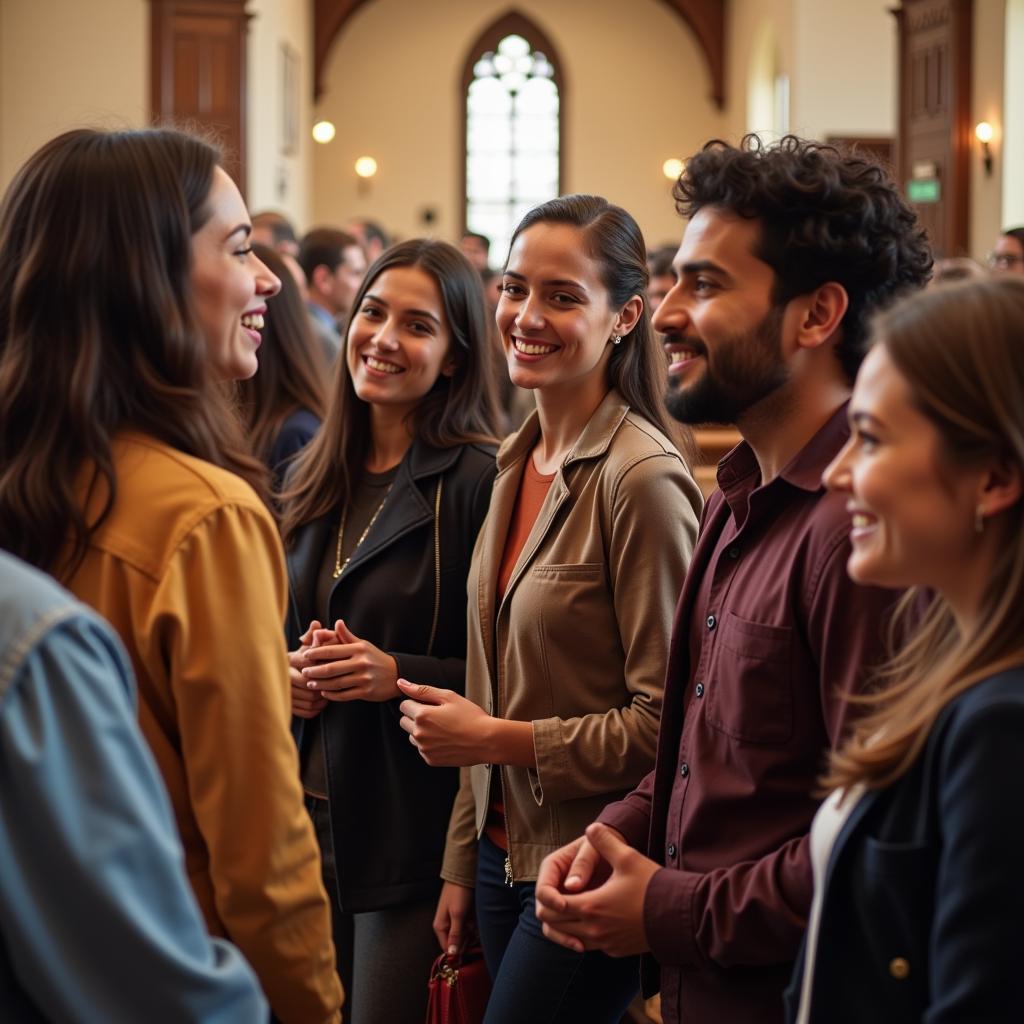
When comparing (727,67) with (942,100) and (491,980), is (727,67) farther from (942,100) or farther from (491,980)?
(491,980)

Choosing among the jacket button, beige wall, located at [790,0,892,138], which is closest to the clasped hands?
the jacket button

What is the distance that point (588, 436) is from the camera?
232cm

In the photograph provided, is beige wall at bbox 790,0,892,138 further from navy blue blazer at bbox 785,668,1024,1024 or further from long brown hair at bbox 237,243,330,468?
navy blue blazer at bbox 785,668,1024,1024

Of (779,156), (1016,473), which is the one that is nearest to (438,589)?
(779,156)

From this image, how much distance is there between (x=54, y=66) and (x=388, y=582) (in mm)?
9880

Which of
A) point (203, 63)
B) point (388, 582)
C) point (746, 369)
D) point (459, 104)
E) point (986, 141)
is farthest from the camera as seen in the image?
point (459, 104)

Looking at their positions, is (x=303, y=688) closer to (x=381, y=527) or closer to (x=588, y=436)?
(x=381, y=527)

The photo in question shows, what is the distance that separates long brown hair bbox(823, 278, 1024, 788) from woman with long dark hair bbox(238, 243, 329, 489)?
7.21ft

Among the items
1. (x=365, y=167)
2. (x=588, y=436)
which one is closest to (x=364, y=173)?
(x=365, y=167)

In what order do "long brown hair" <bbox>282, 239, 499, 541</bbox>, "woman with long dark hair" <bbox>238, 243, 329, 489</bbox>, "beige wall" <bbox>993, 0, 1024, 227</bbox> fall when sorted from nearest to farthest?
"long brown hair" <bbox>282, 239, 499, 541</bbox>
"woman with long dark hair" <bbox>238, 243, 329, 489</bbox>
"beige wall" <bbox>993, 0, 1024, 227</bbox>

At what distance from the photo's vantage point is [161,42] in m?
11.5

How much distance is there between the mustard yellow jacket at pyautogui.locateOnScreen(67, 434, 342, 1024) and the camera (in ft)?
4.80

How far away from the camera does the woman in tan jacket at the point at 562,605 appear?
215cm

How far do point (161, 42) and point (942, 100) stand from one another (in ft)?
20.8
